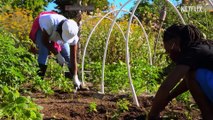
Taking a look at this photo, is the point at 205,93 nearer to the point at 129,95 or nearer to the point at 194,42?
the point at 194,42

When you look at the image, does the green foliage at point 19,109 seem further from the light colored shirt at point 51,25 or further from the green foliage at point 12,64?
the light colored shirt at point 51,25

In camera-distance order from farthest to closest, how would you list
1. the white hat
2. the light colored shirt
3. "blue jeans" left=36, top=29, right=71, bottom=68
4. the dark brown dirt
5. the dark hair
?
"blue jeans" left=36, top=29, right=71, bottom=68 < the light colored shirt < the white hat < the dark brown dirt < the dark hair

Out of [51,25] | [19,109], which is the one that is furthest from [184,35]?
[51,25]

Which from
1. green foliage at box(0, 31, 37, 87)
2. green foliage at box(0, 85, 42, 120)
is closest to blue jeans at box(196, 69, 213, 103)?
green foliage at box(0, 85, 42, 120)

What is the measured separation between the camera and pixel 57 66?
5840 millimetres

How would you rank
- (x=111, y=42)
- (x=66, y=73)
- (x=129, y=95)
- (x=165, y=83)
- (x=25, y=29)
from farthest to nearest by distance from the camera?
1. (x=25, y=29)
2. (x=111, y=42)
3. (x=66, y=73)
4. (x=129, y=95)
5. (x=165, y=83)

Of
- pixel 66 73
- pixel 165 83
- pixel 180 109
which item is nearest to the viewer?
pixel 165 83

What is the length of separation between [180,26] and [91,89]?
302cm

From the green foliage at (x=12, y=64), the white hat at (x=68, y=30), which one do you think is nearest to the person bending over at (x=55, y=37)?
the white hat at (x=68, y=30)

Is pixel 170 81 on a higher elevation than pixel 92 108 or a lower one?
higher

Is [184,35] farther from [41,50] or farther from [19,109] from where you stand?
[41,50]

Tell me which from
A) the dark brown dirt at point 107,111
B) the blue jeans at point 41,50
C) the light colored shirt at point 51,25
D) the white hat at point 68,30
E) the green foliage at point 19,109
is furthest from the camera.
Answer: the blue jeans at point 41,50

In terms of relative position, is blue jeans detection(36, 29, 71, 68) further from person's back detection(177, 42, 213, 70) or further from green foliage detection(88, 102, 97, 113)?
person's back detection(177, 42, 213, 70)

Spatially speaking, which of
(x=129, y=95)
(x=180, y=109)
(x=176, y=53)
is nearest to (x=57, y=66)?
(x=129, y=95)
